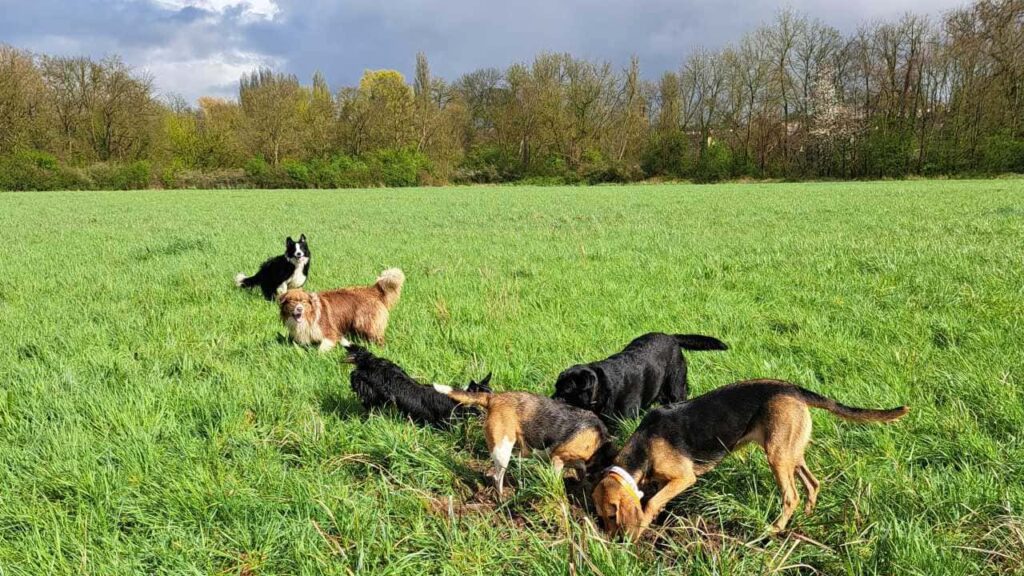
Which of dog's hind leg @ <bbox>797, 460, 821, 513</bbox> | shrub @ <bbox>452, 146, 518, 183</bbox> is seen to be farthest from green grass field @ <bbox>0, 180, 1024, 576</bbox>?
shrub @ <bbox>452, 146, 518, 183</bbox>

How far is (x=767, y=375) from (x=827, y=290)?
3169 mm

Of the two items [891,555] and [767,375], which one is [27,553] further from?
[767,375]

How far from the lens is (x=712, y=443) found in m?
2.52

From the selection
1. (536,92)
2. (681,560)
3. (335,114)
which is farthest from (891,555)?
(335,114)

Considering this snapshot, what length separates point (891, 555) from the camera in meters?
1.98

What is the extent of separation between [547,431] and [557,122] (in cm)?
5981

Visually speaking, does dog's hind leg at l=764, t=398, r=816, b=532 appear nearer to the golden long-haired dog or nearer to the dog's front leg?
the dog's front leg

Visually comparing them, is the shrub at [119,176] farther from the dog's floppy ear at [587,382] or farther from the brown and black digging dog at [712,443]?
the brown and black digging dog at [712,443]

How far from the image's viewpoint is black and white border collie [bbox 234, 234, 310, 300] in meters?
7.16

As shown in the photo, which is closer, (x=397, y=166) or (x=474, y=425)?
(x=474, y=425)

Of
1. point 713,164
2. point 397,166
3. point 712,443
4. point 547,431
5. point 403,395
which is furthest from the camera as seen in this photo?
point 713,164

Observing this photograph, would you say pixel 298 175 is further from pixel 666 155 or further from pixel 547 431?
pixel 547 431

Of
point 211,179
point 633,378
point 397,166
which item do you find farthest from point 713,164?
point 633,378

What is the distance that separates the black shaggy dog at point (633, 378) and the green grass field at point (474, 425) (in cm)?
27
